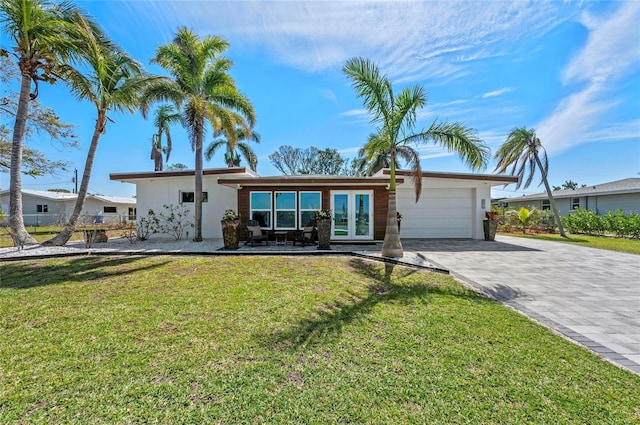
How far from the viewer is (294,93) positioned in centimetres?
1439

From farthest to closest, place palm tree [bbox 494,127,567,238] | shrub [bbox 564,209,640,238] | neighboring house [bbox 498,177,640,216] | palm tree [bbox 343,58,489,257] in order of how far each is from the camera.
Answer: neighboring house [bbox 498,177,640,216]
palm tree [bbox 494,127,567,238]
shrub [bbox 564,209,640,238]
palm tree [bbox 343,58,489,257]

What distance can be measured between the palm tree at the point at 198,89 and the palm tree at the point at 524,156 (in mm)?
15145

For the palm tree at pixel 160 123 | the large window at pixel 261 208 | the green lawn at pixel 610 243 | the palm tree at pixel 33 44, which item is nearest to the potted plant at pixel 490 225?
the green lawn at pixel 610 243

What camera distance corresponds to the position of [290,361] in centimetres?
282

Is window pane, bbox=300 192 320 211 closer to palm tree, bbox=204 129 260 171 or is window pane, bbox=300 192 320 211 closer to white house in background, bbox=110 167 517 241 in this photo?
white house in background, bbox=110 167 517 241

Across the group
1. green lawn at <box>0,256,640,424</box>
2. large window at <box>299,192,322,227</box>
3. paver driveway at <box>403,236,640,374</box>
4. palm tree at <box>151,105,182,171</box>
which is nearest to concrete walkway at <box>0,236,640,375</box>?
paver driveway at <box>403,236,640,374</box>

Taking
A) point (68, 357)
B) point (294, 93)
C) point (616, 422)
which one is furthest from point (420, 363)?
point (294, 93)

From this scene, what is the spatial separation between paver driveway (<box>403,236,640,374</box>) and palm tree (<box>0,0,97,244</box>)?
567 inches

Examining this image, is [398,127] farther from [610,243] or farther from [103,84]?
[610,243]

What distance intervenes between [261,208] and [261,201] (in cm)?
31

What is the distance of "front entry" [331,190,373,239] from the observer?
1170 centimetres

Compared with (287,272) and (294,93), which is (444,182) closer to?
(294,93)

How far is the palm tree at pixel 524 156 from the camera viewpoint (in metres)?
16.1

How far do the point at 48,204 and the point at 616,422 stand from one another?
38.0 meters
